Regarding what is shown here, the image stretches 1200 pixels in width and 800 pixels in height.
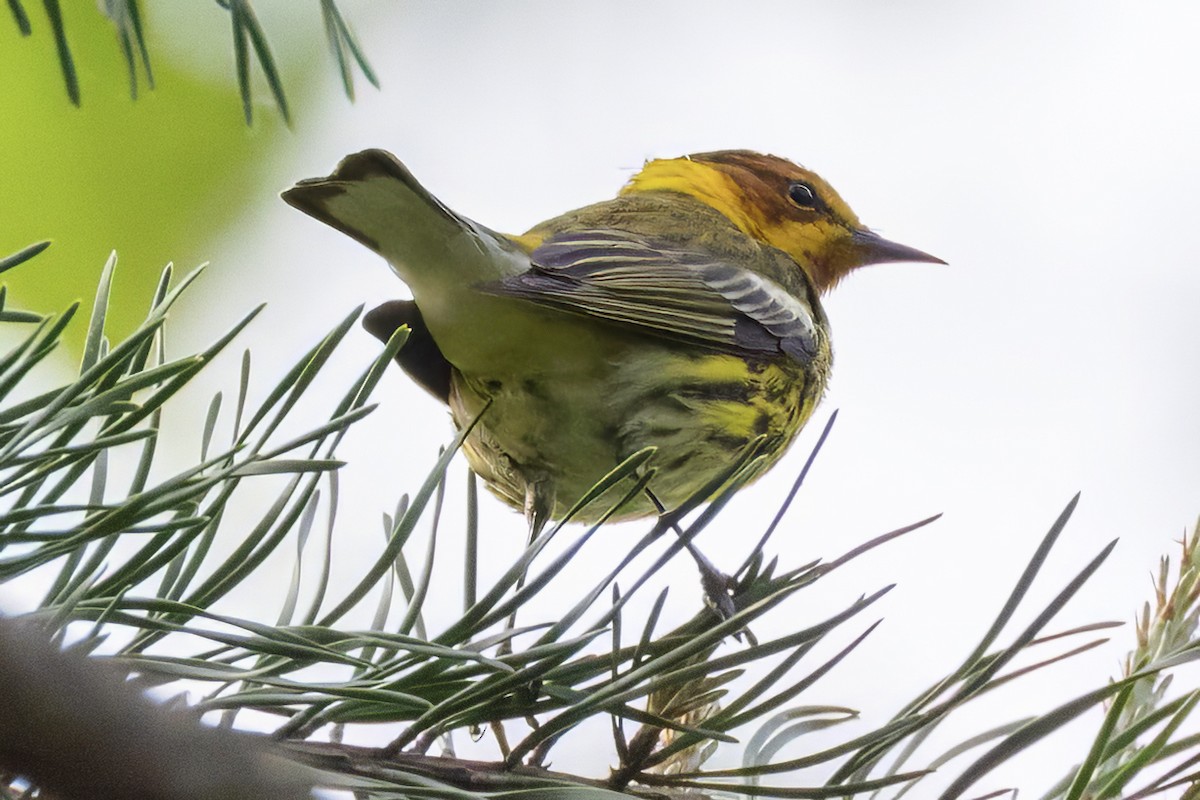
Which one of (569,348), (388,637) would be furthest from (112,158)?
(388,637)

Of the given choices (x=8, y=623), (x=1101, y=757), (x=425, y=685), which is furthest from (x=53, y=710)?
(x=1101, y=757)

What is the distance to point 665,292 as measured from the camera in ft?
7.82

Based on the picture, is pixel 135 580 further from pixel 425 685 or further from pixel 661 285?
pixel 661 285

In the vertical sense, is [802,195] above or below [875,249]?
above

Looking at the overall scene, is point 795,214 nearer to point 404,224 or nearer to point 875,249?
point 875,249

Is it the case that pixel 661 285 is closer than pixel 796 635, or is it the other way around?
pixel 796 635

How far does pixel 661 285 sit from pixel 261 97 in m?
0.91

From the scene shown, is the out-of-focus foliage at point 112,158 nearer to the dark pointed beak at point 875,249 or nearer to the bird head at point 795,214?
the bird head at point 795,214

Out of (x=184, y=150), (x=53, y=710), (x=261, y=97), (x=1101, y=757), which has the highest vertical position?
(x=261, y=97)

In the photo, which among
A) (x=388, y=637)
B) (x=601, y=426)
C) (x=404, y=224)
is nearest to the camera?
(x=388, y=637)

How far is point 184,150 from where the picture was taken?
7.02 ft

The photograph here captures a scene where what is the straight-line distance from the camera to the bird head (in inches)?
128

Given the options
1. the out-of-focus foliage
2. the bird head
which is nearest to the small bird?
the out-of-focus foliage

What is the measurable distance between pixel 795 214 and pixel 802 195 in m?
0.06
